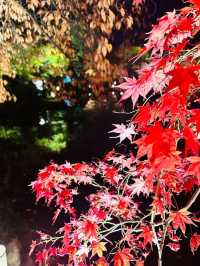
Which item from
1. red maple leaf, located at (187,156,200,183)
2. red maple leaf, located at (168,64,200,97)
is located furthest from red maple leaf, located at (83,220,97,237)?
red maple leaf, located at (168,64,200,97)

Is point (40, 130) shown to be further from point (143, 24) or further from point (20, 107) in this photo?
point (143, 24)

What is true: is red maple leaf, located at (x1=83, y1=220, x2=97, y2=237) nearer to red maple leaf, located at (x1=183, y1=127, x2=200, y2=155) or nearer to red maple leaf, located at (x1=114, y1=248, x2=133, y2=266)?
red maple leaf, located at (x1=114, y1=248, x2=133, y2=266)

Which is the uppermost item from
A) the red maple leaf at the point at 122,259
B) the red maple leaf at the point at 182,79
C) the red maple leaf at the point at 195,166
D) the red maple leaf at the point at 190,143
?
the red maple leaf at the point at 182,79

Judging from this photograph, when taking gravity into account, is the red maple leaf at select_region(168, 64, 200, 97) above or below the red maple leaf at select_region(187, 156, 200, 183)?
above

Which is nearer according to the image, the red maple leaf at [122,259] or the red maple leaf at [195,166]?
the red maple leaf at [195,166]

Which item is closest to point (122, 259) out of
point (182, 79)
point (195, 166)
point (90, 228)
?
point (90, 228)

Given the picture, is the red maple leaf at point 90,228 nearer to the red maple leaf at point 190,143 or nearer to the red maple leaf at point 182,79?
the red maple leaf at point 190,143

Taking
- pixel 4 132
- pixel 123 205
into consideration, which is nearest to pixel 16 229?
pixel 123 205

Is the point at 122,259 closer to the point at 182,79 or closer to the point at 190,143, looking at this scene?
the point at 190,143

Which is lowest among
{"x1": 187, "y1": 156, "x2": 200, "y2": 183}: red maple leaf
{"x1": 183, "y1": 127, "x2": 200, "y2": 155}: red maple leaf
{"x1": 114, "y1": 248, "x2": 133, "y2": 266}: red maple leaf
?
{"x1": 114, "y1": 248, "x2": 133, "y2": 266}: red maple leaf

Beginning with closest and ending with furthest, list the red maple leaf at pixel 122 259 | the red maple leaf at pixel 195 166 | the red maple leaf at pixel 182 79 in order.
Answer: the red maple leaf at pixel 182 79, the red maple leaf at pixel 195 166, the red maple leaf at pixel 122 259

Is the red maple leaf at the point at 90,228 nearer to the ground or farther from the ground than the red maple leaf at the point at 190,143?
nearer to the ground

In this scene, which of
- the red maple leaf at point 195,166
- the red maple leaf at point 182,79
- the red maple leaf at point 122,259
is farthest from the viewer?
the red maple leaf at point 122,259

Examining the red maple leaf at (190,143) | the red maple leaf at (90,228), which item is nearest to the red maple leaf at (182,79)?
the red maple leaf at (190,143)
